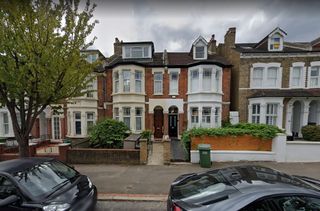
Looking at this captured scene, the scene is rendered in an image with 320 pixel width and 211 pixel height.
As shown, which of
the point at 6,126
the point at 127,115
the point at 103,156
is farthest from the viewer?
the point at 6,126

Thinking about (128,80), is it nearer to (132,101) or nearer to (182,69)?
(132,101)

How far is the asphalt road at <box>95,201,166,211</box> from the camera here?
176 inches

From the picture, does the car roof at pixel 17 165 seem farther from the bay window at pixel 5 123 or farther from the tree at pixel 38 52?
the bay window at pixel 5 123

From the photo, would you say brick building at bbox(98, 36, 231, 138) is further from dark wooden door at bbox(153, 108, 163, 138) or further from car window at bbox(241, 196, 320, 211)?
car window at bbox(241, 196, 320, 211)

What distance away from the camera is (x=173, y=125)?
1525 cm

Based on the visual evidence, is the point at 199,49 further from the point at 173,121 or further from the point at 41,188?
the point at 41,188

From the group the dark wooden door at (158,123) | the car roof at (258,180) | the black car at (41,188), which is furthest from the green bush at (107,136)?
the car roof at (258,180)

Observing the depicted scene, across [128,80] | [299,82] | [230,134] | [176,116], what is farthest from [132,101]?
[299,82]

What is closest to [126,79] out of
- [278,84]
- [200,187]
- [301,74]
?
[278,84]

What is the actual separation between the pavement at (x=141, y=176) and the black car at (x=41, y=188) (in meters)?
1.48

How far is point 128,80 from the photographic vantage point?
47.7 feet

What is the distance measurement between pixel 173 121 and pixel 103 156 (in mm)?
8051

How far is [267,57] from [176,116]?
347 inches

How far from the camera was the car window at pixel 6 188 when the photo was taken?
10.6ft
